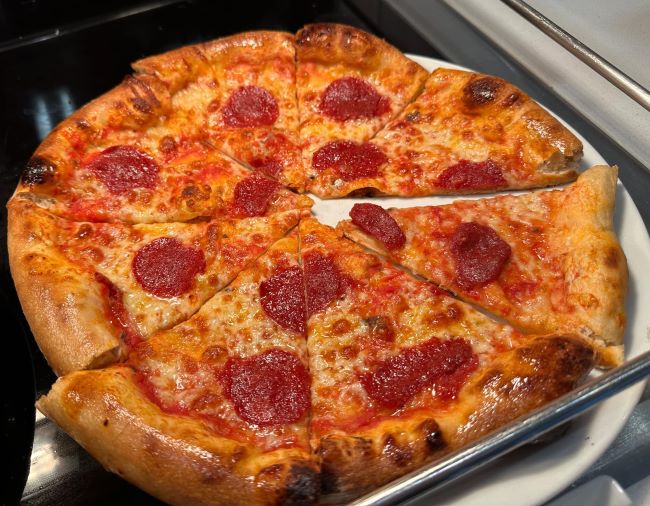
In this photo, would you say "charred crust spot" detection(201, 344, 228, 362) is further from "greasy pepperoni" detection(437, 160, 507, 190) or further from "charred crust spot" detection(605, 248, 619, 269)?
"charred crust spot" detection(605, 248, 619, 269)

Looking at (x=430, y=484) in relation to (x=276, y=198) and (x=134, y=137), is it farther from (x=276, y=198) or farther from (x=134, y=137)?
(x=134, y=137)

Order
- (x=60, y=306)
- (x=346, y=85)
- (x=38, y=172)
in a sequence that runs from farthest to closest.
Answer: (x=346, y=85)
(x=38, y=172)
(x=60, y=306)

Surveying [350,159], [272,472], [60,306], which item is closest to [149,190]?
[60,306]

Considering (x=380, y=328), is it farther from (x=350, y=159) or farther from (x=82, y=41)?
(x=82, y=41)

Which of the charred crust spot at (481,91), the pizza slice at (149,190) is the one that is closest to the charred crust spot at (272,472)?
the pizza slice at (149,190)

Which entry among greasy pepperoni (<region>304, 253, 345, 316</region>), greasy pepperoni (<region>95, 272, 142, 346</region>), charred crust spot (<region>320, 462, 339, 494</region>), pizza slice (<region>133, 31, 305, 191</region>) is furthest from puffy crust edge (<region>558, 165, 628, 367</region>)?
greasy pepperoni (<region>95, 272, 142, 346</region>)

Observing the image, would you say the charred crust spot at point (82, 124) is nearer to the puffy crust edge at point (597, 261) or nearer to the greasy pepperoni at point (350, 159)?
the greasy pepperoni at point (350, 159)

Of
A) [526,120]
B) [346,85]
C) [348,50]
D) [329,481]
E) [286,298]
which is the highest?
[348,50]
